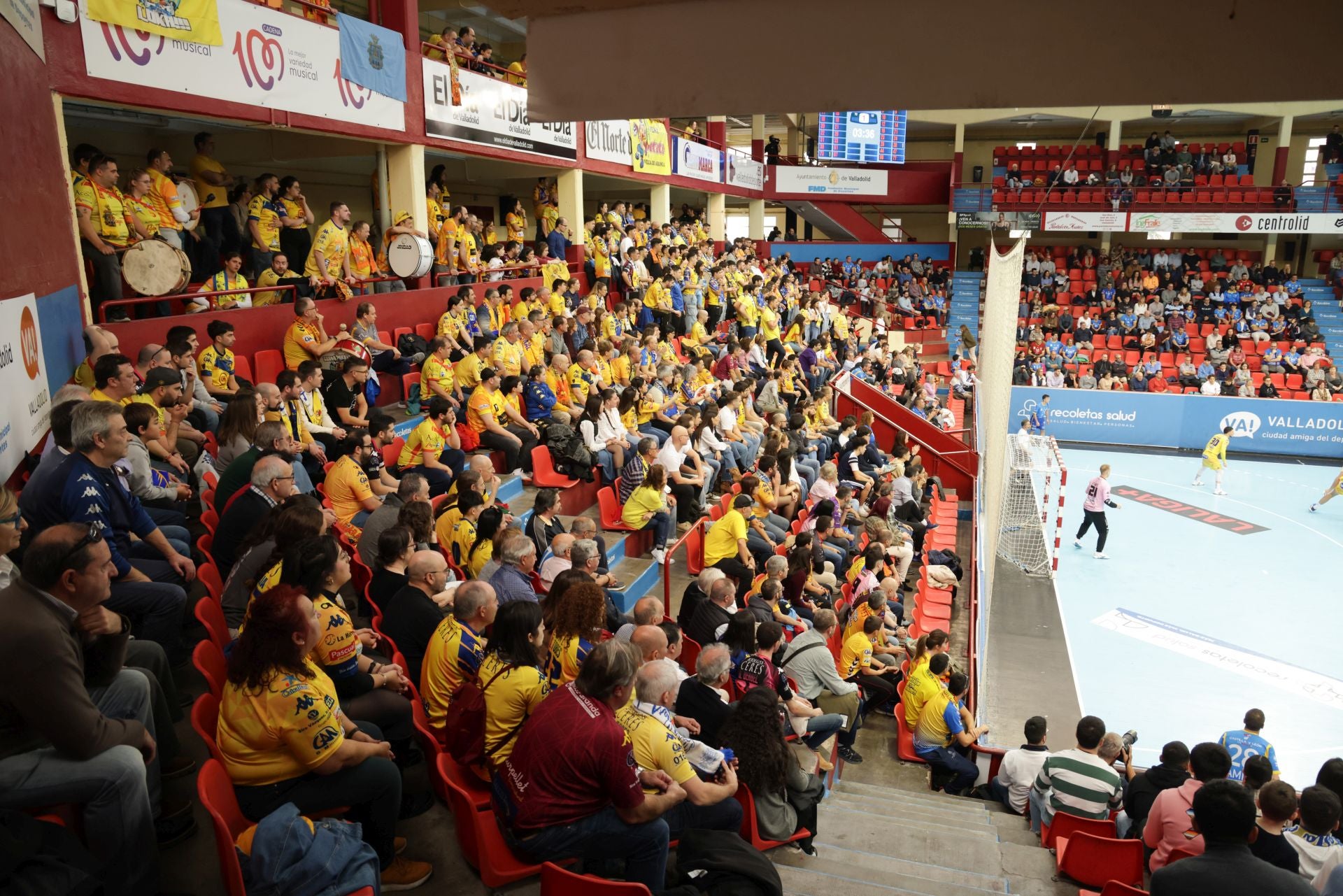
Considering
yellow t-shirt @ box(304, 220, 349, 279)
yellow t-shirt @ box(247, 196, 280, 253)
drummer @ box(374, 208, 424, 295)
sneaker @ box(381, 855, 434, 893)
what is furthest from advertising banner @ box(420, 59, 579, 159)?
sneaker @ box(381, 855, 434, 893)

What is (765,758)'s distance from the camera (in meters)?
4.27

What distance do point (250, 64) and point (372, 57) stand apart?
1.98m

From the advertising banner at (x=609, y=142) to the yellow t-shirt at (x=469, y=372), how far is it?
28.1 feet

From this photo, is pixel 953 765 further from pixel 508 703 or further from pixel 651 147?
pixel 651 147

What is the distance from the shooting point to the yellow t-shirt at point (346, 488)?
628cm

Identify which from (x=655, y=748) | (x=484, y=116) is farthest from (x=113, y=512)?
(x=484, y=116)

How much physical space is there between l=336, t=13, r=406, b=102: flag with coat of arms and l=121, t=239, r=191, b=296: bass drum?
155 inches

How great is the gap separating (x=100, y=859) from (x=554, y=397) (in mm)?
7166

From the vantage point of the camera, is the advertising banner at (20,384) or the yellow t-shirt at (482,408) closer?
the advertising banner at (20,384)

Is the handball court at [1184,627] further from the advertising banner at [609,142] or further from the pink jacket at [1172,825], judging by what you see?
the advertising banner at [609,142]

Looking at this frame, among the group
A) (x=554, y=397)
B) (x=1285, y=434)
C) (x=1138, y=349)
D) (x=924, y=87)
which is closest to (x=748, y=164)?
(x=1138, y=349)

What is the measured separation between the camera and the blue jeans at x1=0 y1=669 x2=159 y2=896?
2.79 metres

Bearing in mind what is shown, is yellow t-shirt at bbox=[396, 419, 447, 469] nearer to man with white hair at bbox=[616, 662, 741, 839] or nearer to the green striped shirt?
man with white hair at bbox=[616, 662, 741, 839]

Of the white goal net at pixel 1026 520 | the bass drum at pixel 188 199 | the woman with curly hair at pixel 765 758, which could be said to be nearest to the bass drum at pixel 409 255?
the bass drum at pixel 188 199
